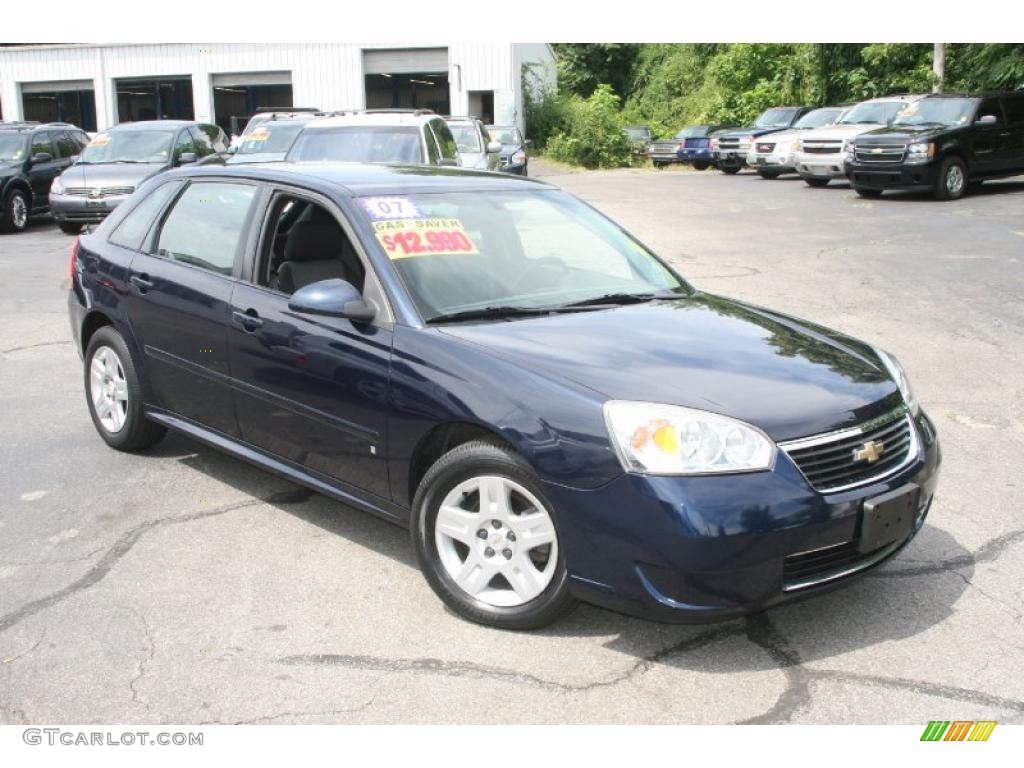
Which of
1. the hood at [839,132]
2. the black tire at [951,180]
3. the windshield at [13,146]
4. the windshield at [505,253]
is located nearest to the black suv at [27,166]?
the windshield at [13,146]

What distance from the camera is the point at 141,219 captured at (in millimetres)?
5973

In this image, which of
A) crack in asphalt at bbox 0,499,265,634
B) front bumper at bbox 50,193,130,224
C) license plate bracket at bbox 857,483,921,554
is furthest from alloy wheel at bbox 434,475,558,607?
front bumper at bbox 50,193,130,224

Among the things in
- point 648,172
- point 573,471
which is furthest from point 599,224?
point 648,172

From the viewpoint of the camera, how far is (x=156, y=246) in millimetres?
5734

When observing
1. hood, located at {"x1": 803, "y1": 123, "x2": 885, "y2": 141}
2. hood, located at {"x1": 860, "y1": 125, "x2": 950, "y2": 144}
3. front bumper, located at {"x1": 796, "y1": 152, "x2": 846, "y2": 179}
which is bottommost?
front bumper, located at {"x1": 796, "y1": 152, "x2": 846, "y2": 179}

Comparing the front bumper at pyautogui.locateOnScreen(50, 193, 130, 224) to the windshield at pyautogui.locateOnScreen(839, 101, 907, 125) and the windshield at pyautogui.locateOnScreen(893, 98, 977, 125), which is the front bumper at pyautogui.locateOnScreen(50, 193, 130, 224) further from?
the windshield at pyautogui.locateOnScreen(839, 101, 907, 125)

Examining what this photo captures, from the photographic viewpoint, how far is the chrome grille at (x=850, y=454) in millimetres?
3631

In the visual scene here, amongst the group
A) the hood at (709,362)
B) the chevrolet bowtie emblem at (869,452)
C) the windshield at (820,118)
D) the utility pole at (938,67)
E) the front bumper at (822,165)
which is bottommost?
the chevrolet bowtie emblem at (869,452)

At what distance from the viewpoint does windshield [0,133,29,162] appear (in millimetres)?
19344

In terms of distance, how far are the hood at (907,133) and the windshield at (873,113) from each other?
2.30 meters

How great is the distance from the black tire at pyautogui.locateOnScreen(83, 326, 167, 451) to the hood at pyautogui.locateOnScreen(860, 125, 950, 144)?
16.1m

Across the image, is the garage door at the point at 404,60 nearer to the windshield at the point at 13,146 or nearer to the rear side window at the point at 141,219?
the windshield at the point at 13,146

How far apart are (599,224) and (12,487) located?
10.6 ft

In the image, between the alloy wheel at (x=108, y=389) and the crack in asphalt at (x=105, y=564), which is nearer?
the crack in asphalt at (x=105, y=564)
